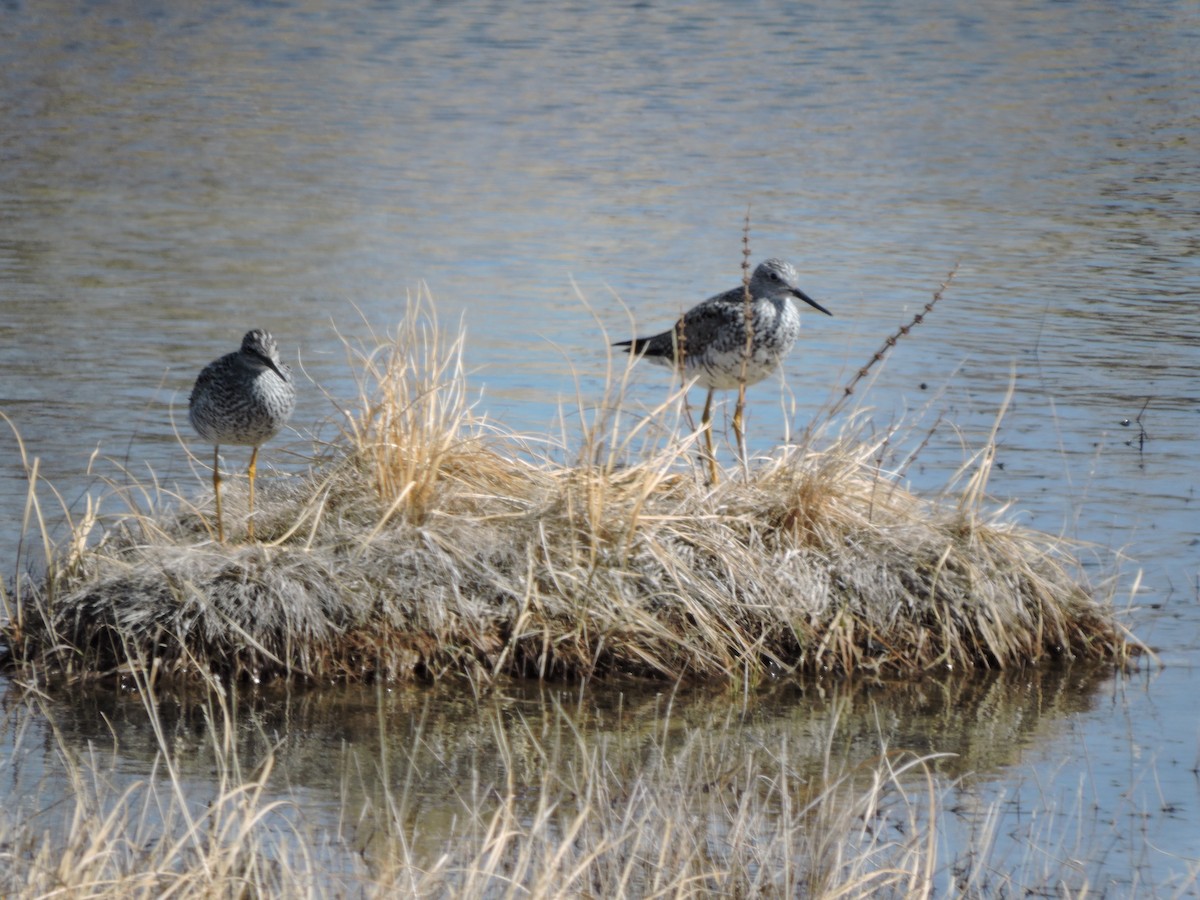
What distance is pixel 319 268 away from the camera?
16672 millimetres

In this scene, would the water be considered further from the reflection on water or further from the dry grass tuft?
the dry grass tuft

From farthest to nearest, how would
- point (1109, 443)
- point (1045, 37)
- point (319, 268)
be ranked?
point (1045, 37), point (319, 268), point (1109, 443)

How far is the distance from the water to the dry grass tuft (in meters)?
0.55

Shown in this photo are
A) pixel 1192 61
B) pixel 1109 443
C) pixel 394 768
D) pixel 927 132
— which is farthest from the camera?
pixel 1192 61

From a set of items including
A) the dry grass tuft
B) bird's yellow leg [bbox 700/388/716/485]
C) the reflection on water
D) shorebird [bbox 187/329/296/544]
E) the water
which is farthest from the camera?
the water

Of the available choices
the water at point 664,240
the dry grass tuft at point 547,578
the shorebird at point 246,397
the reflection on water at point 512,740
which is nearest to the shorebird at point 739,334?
the water at point 664,240

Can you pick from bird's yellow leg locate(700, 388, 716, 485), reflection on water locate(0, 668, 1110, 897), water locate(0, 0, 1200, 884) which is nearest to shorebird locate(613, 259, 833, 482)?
bird's yellow leg locate(700, 388, 716, 485)

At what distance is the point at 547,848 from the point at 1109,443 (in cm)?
707

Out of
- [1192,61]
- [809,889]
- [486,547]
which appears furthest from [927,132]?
[809,889]

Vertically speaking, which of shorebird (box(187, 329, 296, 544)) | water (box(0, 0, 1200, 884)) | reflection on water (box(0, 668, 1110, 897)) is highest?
shorebird (box(187, 329, 296, 544))

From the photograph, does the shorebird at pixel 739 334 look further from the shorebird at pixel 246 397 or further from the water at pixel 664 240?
the shorebird at pixel 246 397

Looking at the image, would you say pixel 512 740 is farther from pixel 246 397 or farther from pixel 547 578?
pixel 246 397

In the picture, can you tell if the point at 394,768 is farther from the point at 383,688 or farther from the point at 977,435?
the point at 977,435

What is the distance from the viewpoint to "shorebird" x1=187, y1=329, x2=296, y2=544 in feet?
26.1
